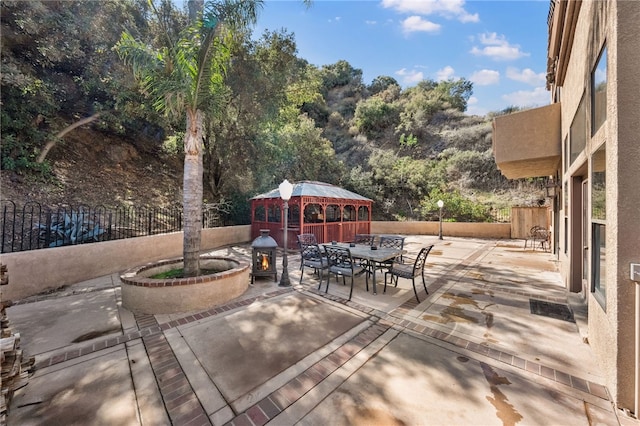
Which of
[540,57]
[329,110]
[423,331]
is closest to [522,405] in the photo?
[423,331]

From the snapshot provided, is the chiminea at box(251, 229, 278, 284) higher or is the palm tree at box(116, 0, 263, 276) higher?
the palm tree at box(116, 0, 263, 276)

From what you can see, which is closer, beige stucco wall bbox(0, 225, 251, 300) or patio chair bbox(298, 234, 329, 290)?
beige stucco wall bbox(0, 225, 251, 300)

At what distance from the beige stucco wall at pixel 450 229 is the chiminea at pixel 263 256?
11744 mm

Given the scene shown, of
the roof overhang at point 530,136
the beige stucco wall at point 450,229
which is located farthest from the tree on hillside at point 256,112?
the roof overhang at point 530,136

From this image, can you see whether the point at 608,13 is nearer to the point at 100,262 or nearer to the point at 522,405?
the point at 522,405

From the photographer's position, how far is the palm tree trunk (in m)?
4.74

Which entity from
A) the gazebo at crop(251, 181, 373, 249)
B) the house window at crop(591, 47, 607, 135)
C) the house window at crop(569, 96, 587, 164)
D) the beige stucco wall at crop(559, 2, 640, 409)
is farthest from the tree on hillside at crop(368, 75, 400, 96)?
the beige stucco wall at crop(559, 2, 640, 409)

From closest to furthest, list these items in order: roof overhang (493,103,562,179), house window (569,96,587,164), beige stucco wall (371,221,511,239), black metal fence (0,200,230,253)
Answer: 1. house window (569,96,587,164)
2. black metal fence (0,200,230,253)
3. roof overhang (493,103,562,179)
4. beige stucco wall (371,221,511,239)

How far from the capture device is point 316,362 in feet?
9.13

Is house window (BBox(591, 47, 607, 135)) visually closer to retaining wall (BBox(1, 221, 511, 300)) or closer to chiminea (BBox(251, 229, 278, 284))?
chiminea (BBox(251, 229, 278, 284))

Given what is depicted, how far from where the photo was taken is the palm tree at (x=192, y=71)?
4566 millimetres

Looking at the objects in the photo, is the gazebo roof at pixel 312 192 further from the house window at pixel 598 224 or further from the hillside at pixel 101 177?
the house window at pixel 598 224

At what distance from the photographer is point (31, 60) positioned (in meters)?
9.16

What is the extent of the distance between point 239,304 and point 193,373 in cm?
185
